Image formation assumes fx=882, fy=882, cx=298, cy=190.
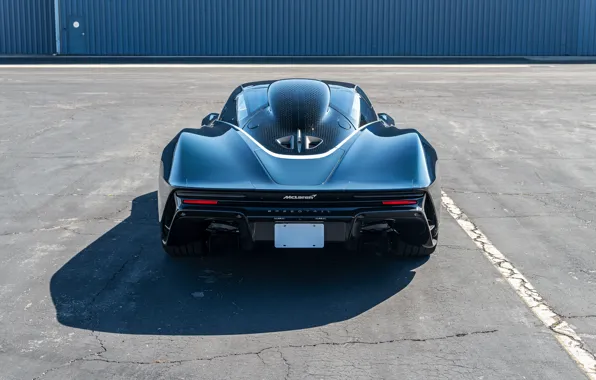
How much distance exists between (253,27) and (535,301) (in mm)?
29245

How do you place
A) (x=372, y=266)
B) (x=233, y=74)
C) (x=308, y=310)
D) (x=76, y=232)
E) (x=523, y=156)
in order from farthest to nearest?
(x=233, y=74) < (x=523, y=156) < (x=76, y=232) < (x=372, y=266) < (x=308, y=310)

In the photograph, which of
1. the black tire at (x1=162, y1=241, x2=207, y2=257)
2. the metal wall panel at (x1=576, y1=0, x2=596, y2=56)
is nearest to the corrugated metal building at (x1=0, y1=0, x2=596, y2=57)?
the metal wall panel at (x1=576, y1=0, x2=596, y2=56)

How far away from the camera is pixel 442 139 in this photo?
12.0 m

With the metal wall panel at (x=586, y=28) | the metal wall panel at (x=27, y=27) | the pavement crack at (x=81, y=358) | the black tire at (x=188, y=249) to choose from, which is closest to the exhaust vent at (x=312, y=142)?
the black tire at (x=188, y=249)

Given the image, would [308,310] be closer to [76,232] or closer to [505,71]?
[76,232]

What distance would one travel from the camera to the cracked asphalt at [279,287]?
4.66m

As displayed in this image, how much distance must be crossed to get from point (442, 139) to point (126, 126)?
463 centimetres

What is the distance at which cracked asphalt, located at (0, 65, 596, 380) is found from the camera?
4664mm

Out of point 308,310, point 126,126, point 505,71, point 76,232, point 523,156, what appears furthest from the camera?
point 505,71

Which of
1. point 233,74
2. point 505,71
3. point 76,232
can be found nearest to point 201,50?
point 233,74

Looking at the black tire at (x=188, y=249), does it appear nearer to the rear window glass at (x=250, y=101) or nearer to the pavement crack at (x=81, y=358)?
the rear window glass at (x=250, y=101)

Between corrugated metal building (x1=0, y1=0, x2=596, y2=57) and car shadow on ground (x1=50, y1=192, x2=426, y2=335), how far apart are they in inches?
1085

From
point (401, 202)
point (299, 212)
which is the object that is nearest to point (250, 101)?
point (299, 212)

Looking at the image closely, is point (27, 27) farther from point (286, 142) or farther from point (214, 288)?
point (214, 288)
